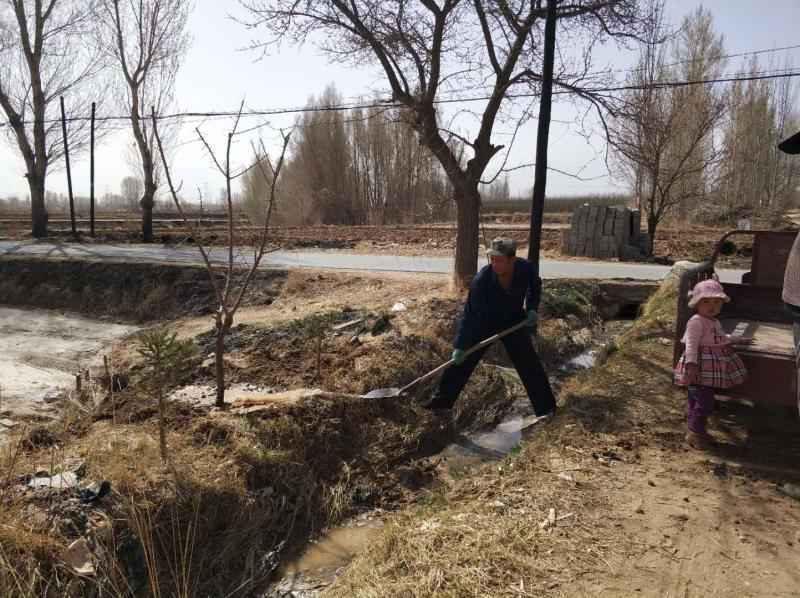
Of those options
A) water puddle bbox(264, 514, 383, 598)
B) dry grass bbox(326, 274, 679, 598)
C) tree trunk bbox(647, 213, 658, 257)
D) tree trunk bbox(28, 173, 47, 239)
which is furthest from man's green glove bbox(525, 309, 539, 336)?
tree trunk bbox(28, 173, 47, 239)

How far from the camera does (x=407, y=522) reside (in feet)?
12.6

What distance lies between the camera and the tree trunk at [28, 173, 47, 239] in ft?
72.3

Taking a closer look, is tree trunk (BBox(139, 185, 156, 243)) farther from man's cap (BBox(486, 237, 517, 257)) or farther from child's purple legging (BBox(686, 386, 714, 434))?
child's purple legging (BBox(686, 386, 714, 434))

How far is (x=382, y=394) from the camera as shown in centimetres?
612

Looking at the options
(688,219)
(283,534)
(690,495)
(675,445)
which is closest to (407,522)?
(283,534)

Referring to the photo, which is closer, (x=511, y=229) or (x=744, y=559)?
(x=744, y=559)

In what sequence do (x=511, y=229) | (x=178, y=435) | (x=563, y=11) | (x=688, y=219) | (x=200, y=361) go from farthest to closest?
(x=688, y=219) → (x=511, y=229) → (x=563, y=11) → (x=200, y=361) → (x=178, y=435)

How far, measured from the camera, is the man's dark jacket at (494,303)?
5.39 meters

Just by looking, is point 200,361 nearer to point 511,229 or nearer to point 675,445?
point 675,445

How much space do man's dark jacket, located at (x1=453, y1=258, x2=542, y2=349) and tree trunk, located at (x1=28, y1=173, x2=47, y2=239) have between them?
2156cm

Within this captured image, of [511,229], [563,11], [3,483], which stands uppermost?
[563,11]

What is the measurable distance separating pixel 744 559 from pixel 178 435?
3962 millimetres

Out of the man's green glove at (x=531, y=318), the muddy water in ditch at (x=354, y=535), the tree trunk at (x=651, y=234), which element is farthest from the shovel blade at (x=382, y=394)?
the tree trunk at (x=651, y=234)

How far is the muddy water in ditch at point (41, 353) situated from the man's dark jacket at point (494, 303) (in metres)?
4.47
